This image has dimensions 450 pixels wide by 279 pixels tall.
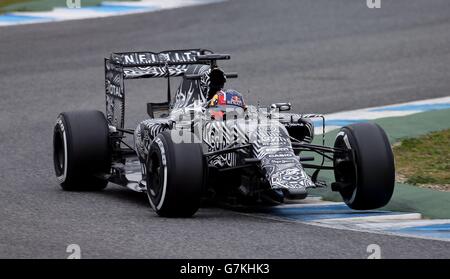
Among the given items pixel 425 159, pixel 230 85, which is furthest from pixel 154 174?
pixel 230 85

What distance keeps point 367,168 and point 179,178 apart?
5.08 feet

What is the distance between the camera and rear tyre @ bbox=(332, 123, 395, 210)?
10.5 metres

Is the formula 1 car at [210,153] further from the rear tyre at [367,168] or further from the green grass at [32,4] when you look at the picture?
the green grass at [32,4]

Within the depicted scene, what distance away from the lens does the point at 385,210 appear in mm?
11016

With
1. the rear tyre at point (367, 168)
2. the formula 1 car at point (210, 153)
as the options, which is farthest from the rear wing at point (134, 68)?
the rear tyre at point (367, 168)

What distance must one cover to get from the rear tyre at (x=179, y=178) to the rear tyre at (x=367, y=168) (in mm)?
1295

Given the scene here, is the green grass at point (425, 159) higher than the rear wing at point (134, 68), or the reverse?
the rear wing at point (134, 68)

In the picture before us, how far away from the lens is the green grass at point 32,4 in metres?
23.8

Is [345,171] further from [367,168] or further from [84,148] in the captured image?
[84,148]

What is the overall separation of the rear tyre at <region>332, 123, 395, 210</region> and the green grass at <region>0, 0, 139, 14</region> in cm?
1382

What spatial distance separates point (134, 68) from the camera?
12742 mm
